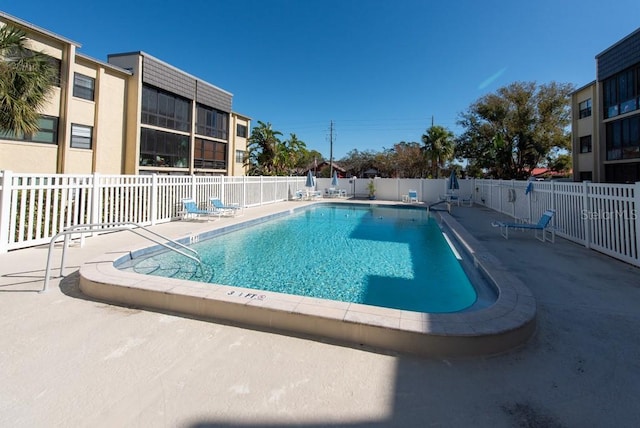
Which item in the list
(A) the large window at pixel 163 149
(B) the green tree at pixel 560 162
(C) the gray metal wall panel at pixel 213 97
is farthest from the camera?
(B) the green tree at pixel 560 162

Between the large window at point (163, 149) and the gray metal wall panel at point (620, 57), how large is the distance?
29.8 m

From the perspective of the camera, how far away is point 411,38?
54.7 ft

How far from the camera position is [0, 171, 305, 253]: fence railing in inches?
229

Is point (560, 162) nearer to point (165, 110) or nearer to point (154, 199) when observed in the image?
point (165, 110)

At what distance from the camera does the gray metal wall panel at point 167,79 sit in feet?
65.4

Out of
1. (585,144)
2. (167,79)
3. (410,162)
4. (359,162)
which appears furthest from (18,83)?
(359,162)

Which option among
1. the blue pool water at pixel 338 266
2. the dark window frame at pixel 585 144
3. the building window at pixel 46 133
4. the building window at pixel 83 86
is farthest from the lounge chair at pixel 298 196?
the dark window frame at pixel 585 144

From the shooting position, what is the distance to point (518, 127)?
28.9m

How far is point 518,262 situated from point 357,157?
53.9 metres

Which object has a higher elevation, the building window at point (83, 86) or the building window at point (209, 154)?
the building window at point (83, 86)

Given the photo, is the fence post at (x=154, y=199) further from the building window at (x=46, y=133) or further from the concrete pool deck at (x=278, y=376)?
the building window at (x=46, y=133)

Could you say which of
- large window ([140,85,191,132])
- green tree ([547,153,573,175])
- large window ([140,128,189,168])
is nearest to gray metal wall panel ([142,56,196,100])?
large window ([140,85,191,132])

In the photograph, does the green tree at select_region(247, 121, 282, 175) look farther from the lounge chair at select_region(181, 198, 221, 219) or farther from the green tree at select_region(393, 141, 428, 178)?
the green tree at select_region(393, 141, 428, 178)

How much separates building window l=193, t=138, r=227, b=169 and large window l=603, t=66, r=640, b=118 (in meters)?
29.1
